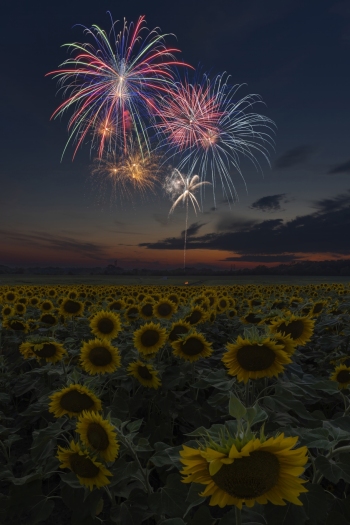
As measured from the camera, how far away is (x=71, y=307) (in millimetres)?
9516

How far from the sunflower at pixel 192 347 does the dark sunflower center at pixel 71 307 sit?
17.2 ft

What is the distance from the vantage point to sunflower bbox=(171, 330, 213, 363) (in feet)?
15.8

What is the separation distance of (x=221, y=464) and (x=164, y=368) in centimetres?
355

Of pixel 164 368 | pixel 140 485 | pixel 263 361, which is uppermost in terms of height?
pixel 263 361

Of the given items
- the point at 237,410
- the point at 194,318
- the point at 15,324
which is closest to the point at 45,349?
the point at 194,318

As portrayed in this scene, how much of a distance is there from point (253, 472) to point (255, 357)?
1.80 meters

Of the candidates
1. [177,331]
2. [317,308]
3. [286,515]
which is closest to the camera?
[286,515]

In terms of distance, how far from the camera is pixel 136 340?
5453mm

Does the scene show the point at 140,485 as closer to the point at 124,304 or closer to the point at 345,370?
the point at 345,370

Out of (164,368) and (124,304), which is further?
(124,304)

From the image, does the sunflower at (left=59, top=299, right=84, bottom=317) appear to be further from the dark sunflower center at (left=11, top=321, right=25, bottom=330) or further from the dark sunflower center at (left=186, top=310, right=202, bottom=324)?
the dark sunflower center at (left=186, top=310, right=202, bottom=324)

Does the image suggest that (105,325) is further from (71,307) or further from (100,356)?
(71,307)

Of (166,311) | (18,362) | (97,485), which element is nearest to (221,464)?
(97,485)

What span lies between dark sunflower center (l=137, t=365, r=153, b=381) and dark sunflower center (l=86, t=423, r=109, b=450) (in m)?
1.79
